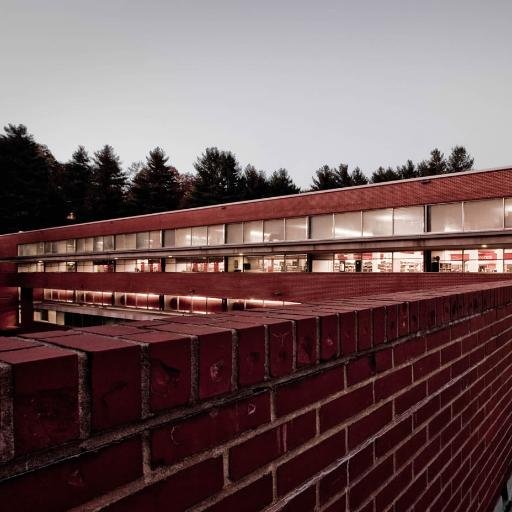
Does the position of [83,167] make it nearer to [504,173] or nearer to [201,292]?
[201,292]

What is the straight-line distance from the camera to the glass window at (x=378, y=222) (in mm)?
22172

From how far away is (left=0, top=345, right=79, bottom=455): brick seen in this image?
73 cm

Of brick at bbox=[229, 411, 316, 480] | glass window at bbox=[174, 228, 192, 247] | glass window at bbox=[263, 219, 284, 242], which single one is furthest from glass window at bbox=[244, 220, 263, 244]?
brick at bbox=[229, 411, 316, 480]

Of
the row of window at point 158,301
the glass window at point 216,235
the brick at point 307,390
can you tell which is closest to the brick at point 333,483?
the brick at point 307,390

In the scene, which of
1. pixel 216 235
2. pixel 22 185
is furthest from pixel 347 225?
pixel 22 185

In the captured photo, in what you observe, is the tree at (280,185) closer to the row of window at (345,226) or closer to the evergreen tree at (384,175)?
the evergreen tree at (384,175)

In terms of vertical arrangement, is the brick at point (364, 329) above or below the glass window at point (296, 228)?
below

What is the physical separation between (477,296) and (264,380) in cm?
223

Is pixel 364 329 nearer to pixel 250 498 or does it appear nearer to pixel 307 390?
pixel 307 390

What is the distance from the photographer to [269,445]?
1.20m

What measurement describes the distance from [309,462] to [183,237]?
101 ft

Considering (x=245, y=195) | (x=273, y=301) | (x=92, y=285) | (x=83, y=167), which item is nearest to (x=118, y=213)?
(x=83, y=167)

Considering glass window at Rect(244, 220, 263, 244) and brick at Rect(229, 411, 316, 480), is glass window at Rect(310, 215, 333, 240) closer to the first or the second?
glass window at Rect(244, 220, 263, 244)

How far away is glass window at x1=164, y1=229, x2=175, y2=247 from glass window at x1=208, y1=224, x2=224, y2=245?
3892mm
